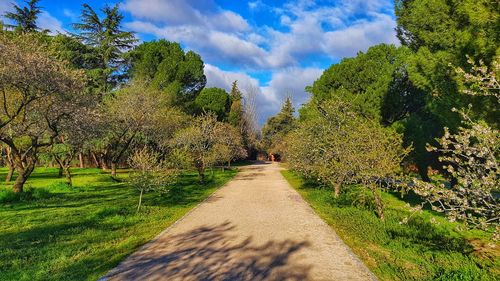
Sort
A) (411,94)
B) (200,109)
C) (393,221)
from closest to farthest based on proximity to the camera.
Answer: (393,221), (411,94), (200,109)

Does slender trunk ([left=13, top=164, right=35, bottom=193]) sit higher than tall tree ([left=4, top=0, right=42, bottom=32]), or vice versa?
tall tree ([left=4, top=0, right=42, bottom=32])

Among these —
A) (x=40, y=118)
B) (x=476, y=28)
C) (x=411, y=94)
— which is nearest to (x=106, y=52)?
(x=40, y=118)

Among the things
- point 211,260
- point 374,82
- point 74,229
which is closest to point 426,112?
point 374,82

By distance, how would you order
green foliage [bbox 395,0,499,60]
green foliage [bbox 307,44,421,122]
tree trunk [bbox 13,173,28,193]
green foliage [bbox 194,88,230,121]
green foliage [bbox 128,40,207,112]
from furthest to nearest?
green foliage [bbox 194,88,230,121] → green foliage [bbox 128,40,207,112] → green foliage [bbox 307,44,421,122] → tree trunk [bbox 13,173,28,193] → green foliage [bbox 395,0,499,60]

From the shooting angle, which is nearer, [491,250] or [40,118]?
[491,250]

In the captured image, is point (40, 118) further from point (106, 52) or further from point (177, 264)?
point (106, 52)

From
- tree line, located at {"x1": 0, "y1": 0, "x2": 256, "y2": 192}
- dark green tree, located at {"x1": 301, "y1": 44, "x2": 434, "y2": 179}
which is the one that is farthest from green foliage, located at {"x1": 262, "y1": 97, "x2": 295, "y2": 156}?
dark green tree, located at {"x1": 301, "y1": 44, "x2": 434, "y2": 179}

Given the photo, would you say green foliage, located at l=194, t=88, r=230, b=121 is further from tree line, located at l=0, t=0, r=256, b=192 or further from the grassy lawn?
the grassy lawn

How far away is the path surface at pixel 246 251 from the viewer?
7586 mm

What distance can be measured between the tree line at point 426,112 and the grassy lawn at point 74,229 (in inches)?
293

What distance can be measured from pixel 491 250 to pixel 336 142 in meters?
7.06

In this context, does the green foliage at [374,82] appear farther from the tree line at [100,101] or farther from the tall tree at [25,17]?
the tall tree at [25,17]

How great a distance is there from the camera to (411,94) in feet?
84.0

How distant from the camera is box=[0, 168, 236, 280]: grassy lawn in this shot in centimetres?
815
